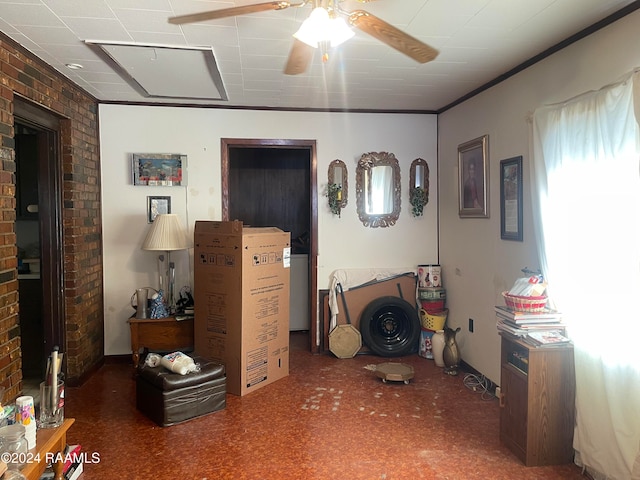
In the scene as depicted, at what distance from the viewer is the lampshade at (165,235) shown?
13.0 ft

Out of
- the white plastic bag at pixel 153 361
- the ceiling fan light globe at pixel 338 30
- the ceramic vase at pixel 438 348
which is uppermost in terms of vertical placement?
the ceiling fan light globe at pixel 338 30

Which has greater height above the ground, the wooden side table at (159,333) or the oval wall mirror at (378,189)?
the oval wall mirror at (378,189)

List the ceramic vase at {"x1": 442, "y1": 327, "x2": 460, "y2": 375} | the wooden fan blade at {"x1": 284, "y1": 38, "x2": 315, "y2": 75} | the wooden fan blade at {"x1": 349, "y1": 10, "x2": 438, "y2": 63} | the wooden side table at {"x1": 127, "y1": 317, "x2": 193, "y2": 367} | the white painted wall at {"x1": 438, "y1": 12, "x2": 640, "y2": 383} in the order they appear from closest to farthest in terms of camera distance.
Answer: the wooden fan blade at {"x1": 349, "y1": 10, "x2": 438, "y2": 63}
the wooden fan blade at {"x1": 284, "y1": 38, "x2": 315, "y2": 75}
the white painted wall at {"x1": 438, "y1": 12, "x2": 640, "y2": 383}
the wooden side table at {"x1": 127, "y1": 317, "x2": 193, "y2": 367}
the ceramic vase at {"x1": 442, "y1": 327, "x2": 460, "y2": 375}

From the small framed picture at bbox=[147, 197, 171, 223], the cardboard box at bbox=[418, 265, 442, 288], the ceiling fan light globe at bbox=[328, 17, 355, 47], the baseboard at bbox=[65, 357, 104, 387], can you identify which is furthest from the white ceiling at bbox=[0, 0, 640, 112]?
the baseboard at bbox=[65, 357, 104, 387]

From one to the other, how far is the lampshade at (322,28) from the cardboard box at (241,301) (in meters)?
2.00

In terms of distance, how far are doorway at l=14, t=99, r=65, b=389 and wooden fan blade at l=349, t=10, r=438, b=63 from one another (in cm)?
237

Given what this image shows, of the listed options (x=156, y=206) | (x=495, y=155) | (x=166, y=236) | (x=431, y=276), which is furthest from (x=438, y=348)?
(x=156, y=206)

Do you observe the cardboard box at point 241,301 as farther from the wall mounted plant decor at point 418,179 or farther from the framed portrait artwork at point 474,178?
the framed portrait artwork at point 474,178

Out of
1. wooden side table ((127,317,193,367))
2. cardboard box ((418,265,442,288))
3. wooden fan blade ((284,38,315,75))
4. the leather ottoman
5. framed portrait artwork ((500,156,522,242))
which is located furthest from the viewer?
cardboard box ((418,265,442,288))

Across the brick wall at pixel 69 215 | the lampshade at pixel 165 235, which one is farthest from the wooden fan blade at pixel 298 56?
the lampshade at pixel 165 235

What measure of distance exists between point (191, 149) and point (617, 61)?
3412mm

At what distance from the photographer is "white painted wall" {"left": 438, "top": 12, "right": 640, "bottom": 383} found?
2488 mm

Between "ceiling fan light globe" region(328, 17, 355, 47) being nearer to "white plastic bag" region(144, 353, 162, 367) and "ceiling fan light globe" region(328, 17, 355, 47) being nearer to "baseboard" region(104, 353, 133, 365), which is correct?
"white plastic bag" region(144, 353, 162, 367)

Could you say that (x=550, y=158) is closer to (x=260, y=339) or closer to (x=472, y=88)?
(x=472, y=88)
